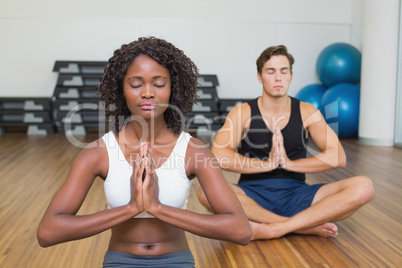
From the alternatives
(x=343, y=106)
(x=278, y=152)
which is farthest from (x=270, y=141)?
(x=343, y=106)

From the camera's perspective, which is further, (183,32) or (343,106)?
A: (183,32)

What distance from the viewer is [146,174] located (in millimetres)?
1190

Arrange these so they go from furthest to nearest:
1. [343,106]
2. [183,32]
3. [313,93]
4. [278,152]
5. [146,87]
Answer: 1. [183,32]
2. [313,93]
3. [343,106]
4. [278,152]
5. [146,87]

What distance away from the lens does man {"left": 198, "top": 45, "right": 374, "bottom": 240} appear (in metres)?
2.33

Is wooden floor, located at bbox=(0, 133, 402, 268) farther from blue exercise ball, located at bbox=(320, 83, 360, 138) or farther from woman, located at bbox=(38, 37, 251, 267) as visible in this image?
blue exercise ball, located at bbox=(320, 83, 360, 138)

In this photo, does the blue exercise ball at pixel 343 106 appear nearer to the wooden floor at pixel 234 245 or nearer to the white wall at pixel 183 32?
the white wall at pixel 183 32

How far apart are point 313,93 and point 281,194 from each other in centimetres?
366

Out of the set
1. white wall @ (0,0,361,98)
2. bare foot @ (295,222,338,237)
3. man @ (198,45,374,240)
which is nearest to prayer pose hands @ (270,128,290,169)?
man @ (198,45,374,240)

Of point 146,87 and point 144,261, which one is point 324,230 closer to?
point 144,261

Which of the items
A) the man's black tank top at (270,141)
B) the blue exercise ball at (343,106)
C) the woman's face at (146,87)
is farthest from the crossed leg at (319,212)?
the blue exercise ball at (343,106)

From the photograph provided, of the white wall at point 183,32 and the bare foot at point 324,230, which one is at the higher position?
the white wall at point 183,32

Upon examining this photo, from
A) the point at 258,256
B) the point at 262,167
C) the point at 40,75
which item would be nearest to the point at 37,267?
the point at 258,256

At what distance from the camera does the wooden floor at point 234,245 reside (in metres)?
2.09

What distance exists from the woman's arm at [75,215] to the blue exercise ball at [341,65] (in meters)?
4.88
